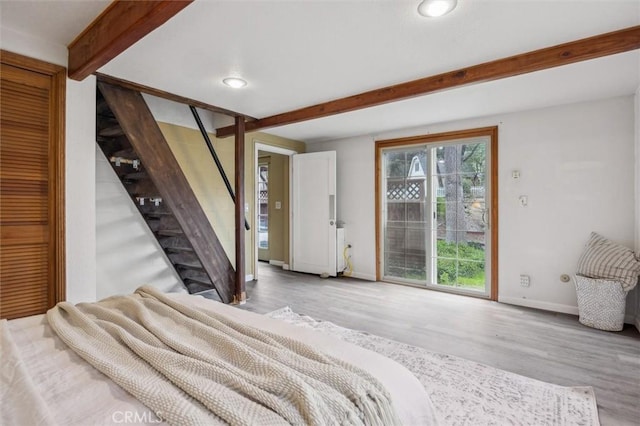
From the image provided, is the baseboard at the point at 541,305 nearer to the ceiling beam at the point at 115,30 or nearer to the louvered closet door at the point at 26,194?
the ceiling beam at the point at 115,30

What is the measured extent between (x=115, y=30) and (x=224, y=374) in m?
2.01

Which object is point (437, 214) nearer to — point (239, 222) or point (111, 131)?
point (239, 222)

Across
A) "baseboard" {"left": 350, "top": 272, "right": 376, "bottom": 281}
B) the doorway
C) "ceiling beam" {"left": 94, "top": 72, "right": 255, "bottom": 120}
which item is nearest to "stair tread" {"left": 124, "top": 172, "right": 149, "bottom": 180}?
"ceiling beam" {"left": 94, "top": 72, "right": 255, "bottom": 120}

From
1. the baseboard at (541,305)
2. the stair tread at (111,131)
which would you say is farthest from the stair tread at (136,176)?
the baseboard at (541,305)

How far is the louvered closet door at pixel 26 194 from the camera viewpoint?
221 cm

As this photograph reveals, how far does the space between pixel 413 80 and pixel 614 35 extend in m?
1.32

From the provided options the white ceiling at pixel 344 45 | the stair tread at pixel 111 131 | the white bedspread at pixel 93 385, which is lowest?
the white bedspread at pixel 93 385

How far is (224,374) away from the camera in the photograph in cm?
93

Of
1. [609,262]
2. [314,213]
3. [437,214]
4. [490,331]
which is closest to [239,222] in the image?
[314,213]

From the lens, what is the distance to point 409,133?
461cm

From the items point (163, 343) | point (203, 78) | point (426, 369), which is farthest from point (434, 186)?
point (163, 343)

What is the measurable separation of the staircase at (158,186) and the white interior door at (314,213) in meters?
1.87

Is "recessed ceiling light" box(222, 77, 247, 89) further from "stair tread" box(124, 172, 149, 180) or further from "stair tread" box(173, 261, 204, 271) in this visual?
"stair tread" box(173, 261, 204, 271)

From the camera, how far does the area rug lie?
1.72m
